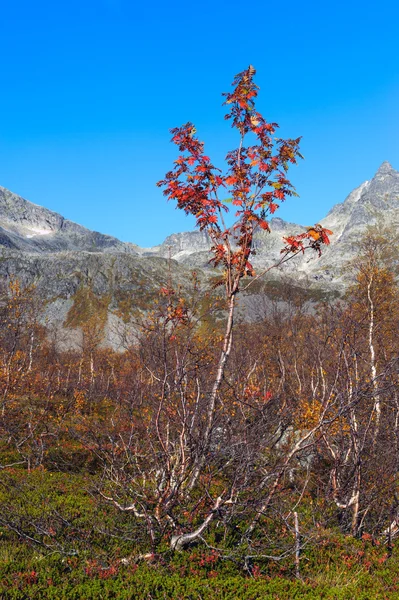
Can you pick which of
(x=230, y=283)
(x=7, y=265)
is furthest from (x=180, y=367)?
(x=7, y=265)

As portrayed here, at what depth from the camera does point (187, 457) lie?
867 centimetres

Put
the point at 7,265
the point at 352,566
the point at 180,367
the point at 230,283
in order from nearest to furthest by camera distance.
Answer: the point at 180,367
the point at 230,283
the point at 352,566
the point at 7,265

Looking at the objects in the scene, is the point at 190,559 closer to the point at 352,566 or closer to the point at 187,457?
the point at 187,457

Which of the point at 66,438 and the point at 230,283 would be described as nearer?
the point at 230,283

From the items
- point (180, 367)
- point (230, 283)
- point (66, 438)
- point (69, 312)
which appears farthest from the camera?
point (69, 312)

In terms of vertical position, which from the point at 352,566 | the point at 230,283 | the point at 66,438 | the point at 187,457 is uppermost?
the point at 230,283

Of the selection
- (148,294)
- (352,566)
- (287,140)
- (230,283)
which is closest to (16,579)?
(230,283)

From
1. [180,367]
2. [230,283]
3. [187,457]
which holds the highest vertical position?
[230,283]

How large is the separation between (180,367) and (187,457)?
244 cm

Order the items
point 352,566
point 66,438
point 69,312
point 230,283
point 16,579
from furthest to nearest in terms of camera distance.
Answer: point 69,312 < point 66,438 < point 352,566 < point 230,283 < point 16,579

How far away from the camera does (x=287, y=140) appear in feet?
26.7

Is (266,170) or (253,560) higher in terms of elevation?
(266,170)

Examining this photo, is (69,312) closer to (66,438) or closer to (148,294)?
(148,294)

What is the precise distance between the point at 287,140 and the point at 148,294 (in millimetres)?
145392
